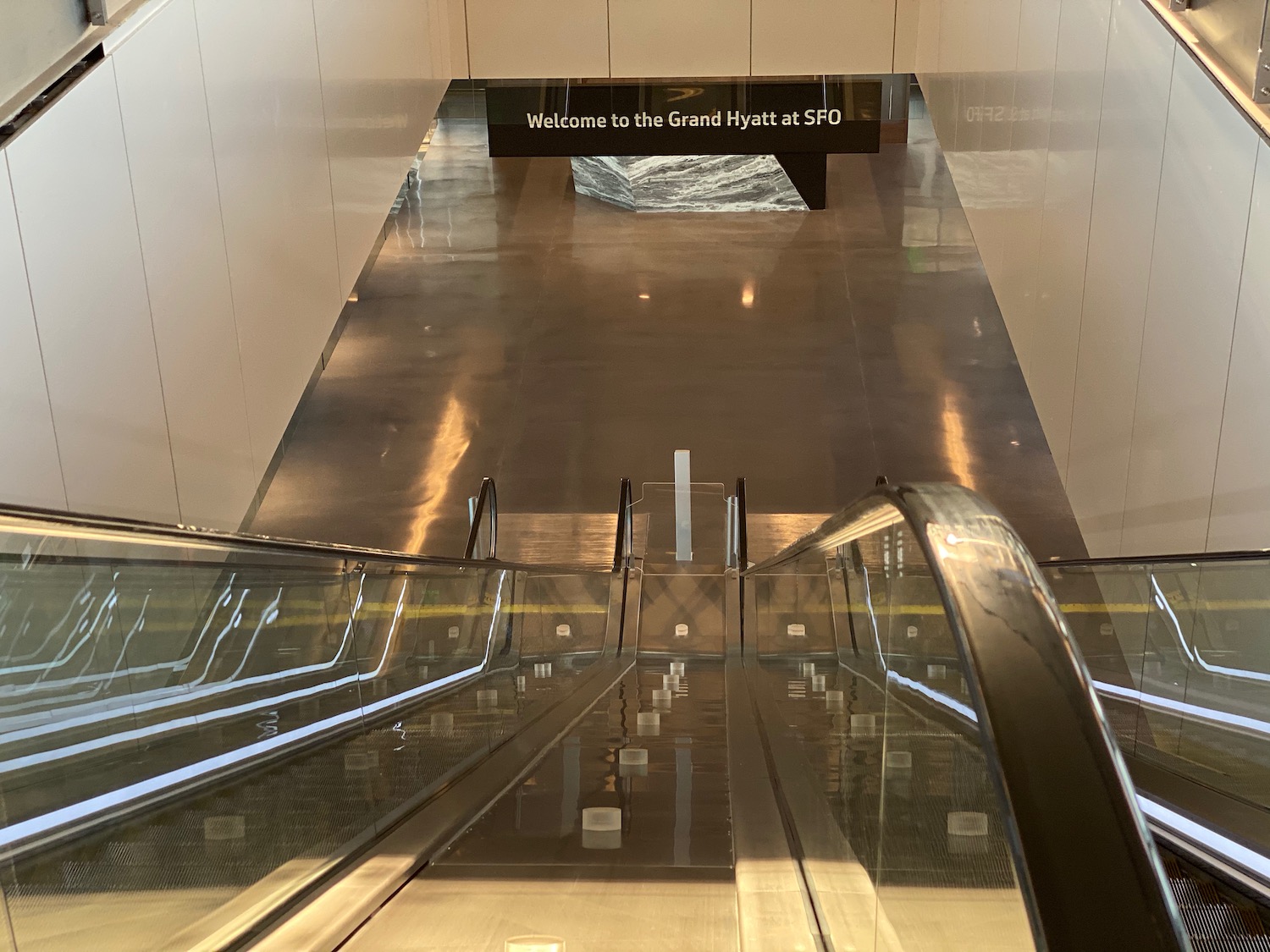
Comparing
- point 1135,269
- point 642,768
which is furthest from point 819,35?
point 642,768

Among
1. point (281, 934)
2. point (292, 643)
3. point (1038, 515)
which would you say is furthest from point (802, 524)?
point (281, 934)

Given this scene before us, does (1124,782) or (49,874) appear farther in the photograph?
(49,874)

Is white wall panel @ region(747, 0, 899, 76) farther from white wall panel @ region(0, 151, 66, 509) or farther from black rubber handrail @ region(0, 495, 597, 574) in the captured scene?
black rubber handrail @ region(0, 495, 597, 574)

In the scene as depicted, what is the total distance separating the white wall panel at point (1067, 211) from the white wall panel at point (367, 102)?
6.45 meters

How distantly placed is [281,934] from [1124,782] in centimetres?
206

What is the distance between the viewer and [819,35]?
47.3 feet

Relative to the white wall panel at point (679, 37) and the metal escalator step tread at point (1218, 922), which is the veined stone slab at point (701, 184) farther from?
the metal escalator step tread at point (1218, 922)

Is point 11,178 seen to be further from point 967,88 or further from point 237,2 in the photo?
point 967,88

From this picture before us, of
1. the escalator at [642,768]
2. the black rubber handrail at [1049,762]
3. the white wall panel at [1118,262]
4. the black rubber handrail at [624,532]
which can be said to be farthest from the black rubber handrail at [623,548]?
the black rubber handrail at [1049,762]

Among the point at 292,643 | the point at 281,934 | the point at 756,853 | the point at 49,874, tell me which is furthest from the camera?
the point at 292,643

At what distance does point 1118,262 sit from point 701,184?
13416 millimetres

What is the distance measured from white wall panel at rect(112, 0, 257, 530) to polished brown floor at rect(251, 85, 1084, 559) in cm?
478

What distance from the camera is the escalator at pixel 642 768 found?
4.14 feet

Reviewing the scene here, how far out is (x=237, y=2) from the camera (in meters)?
8.44
